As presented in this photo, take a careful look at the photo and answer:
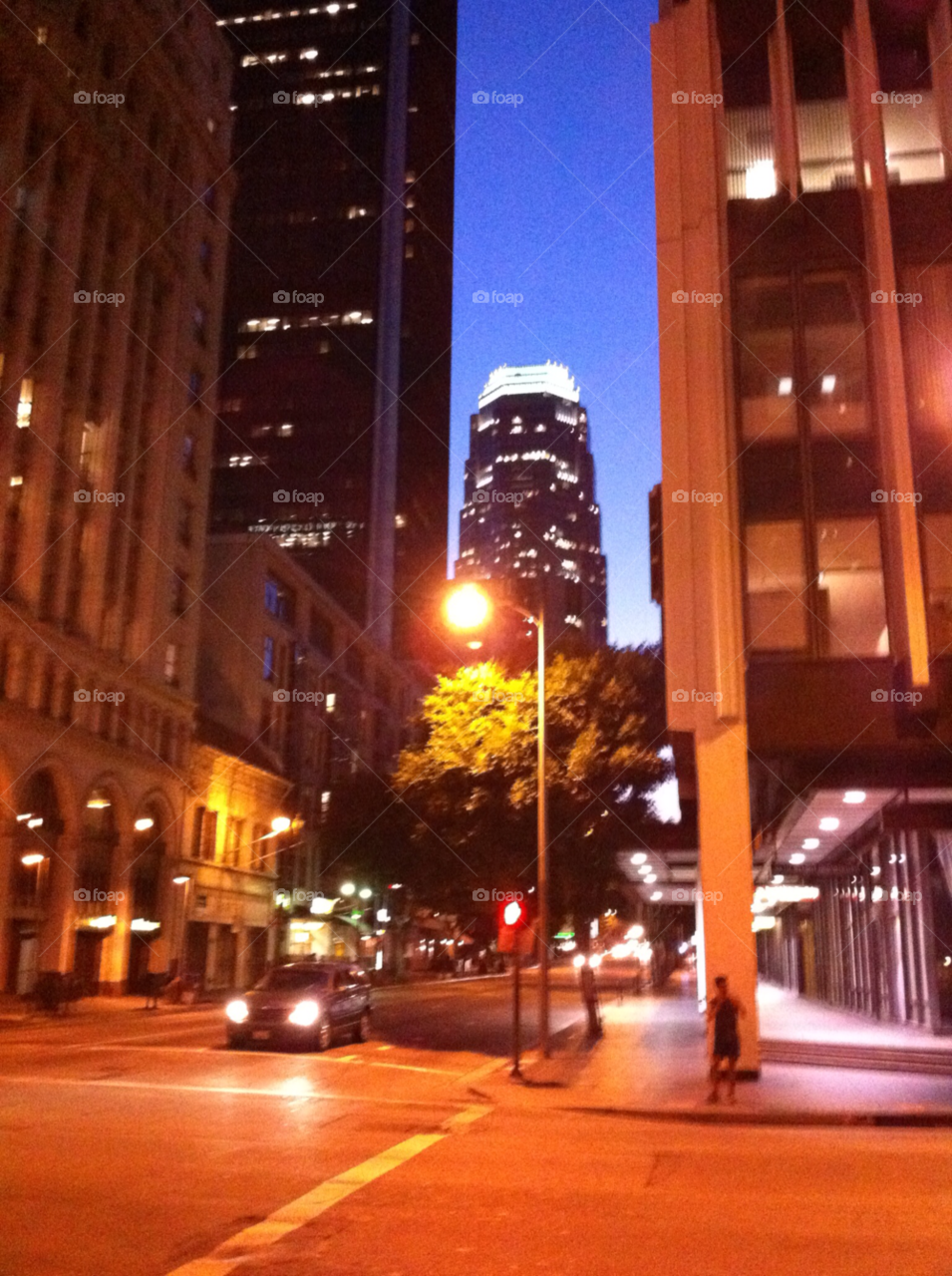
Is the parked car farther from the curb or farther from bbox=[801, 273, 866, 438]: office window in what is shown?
bbox=[801, 273, 866, 438]: office window

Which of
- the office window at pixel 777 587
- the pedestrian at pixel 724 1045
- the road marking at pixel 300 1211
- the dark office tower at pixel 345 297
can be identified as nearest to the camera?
the road marking at pixel 300 1211

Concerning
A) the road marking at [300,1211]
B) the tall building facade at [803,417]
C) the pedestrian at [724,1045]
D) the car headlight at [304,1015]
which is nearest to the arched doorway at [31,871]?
the car headlight at [304,1015]

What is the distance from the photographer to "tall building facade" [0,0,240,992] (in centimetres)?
3638

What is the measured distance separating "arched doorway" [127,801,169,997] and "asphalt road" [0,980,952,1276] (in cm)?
2751

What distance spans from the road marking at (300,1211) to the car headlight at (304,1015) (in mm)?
10566

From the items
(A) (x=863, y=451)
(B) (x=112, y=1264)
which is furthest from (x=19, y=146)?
(B) (x=112, y=1264)

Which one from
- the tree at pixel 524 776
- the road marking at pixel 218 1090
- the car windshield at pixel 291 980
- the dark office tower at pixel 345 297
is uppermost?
the dark office tower at pixel 345 297

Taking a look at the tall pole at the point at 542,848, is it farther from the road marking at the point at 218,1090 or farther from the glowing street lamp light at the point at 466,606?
the road marking at the point at 218,1090

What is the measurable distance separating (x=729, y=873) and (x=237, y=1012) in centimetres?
983

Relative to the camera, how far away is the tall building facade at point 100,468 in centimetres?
3638

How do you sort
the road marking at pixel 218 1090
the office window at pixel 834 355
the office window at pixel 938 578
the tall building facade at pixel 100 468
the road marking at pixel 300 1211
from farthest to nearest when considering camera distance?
the tall building facade at pixel 100 468 → the office window at pixel 834 355 → the office window at pixel 938 578 → the road marking at pixel 218 1090 → the road marking at pixel 300 1211

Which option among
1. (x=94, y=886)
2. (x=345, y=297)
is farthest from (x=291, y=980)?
(x=345, y=297)

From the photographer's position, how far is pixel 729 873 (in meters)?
18.5

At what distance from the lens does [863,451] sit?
68.2ft
